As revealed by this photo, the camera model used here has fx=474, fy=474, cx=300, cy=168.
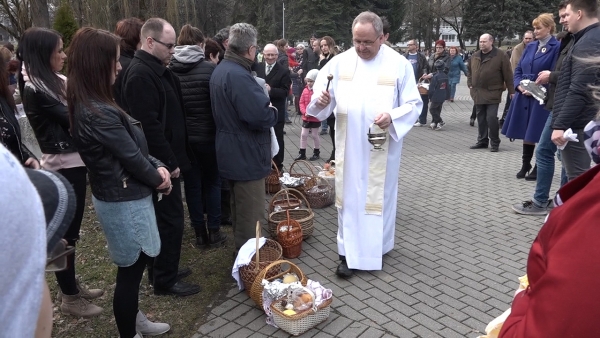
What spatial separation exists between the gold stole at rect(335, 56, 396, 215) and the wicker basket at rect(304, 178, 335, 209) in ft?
5.64

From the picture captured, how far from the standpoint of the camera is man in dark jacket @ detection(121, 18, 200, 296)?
326cm

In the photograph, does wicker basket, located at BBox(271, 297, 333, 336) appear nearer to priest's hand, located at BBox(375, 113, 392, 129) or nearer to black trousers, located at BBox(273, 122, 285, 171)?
priest's hand, located at BBox(375, 113, 392, 129)

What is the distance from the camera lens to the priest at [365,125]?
3699mm

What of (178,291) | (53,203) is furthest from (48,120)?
(53,203)

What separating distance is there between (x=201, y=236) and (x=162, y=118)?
60.6 inches

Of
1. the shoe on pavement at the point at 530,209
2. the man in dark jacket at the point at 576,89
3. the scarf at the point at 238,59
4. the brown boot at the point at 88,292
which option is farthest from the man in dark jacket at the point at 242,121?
the shoe on pavement at the point at 530,209

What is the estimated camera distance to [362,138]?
12.5ft

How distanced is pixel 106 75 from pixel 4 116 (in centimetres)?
95

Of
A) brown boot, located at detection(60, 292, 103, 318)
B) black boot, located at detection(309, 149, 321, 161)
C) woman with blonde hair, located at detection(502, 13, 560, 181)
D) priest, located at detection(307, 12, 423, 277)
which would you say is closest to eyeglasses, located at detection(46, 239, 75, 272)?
brown boot, located at detection(60, 292, 103, 318)

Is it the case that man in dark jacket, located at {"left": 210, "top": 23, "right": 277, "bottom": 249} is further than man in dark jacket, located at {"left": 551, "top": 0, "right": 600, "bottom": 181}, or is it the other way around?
man in dark jacket, located at {"left": 551, "top": 0, "right": 600, "bottom": 181}

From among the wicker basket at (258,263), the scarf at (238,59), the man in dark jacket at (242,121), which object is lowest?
the wicker basket at (258,263)

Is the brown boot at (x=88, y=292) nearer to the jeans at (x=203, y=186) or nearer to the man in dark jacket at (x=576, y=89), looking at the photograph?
the jeans at (x=203, y=186)

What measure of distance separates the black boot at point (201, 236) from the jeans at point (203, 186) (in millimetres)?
32

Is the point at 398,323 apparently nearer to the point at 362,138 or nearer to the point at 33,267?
the point at 362,138
